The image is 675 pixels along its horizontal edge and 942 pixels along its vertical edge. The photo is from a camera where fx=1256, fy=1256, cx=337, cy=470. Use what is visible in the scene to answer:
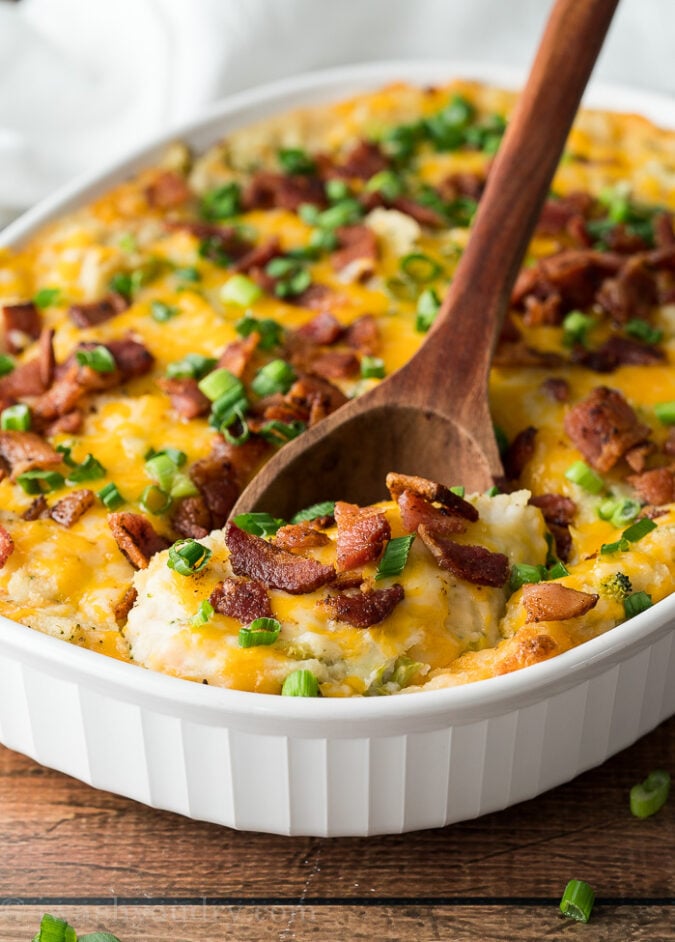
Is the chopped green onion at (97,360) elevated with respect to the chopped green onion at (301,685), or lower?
lower

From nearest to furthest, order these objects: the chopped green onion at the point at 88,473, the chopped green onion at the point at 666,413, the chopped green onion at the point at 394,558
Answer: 1. the chopped green onion at the point at 394,558
2. the chopped green onion at the point at 88,473
3. the chopped green onion at the point at 666,413

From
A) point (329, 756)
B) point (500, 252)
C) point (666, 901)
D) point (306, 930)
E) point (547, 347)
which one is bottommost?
point (306, 930)

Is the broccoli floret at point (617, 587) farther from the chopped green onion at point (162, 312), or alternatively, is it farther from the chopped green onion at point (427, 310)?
the chopped green onion at point (162, 312)

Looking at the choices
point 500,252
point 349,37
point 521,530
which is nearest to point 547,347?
point 500,252

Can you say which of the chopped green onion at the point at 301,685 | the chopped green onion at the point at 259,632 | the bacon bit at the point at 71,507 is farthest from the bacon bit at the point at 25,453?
the chopped green onion at the point at 301,685

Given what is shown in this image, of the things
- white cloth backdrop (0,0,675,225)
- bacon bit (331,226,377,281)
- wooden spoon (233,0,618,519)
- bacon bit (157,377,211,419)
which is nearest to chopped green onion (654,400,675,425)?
wooden spoon (233,0,618,519)

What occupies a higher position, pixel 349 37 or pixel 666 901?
pixel 349 37

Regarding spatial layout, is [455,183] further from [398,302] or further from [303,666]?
[303,666]
